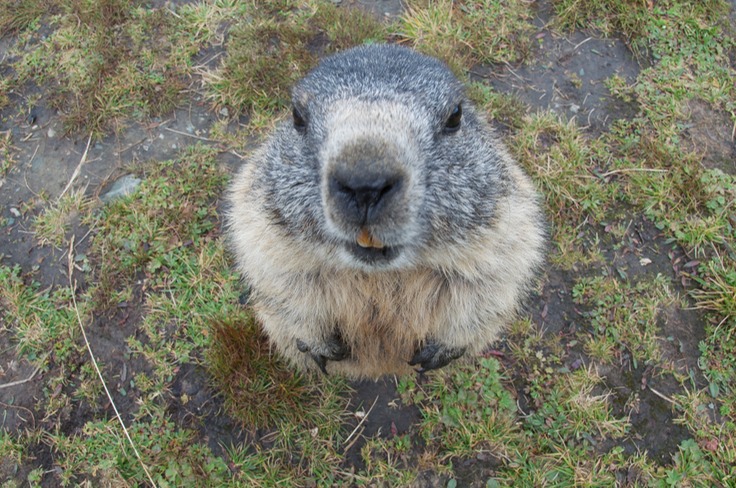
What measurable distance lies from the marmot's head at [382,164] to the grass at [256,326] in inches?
69.6

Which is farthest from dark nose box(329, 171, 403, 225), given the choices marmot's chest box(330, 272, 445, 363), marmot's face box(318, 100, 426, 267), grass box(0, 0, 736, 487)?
grass box(0, 0, 736, 487)

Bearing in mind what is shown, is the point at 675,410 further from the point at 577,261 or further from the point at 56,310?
the point at 56,310

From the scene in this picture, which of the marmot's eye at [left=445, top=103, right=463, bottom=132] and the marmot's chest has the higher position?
the marmot's eye at [left=445, top=103, right=463, bottom=132]

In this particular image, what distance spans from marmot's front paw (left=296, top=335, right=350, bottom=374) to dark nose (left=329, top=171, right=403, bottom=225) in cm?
128

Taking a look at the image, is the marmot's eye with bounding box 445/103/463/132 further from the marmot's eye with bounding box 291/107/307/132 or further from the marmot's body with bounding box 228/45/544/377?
the marmot's eye with bounding box 291/107/307/132

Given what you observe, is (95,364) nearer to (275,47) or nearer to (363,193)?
(363,193)

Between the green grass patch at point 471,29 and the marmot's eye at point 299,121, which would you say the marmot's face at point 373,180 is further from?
the green grass patch at point 471,29

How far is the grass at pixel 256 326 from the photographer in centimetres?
359

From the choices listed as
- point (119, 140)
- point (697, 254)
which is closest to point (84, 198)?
point (119, 140)

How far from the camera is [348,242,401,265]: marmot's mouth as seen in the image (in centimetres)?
213

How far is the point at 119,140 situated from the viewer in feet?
15.0

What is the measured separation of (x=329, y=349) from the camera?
3068 mm

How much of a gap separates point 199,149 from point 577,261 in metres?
3.03

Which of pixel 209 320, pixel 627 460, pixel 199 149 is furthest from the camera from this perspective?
pixel 199 149
